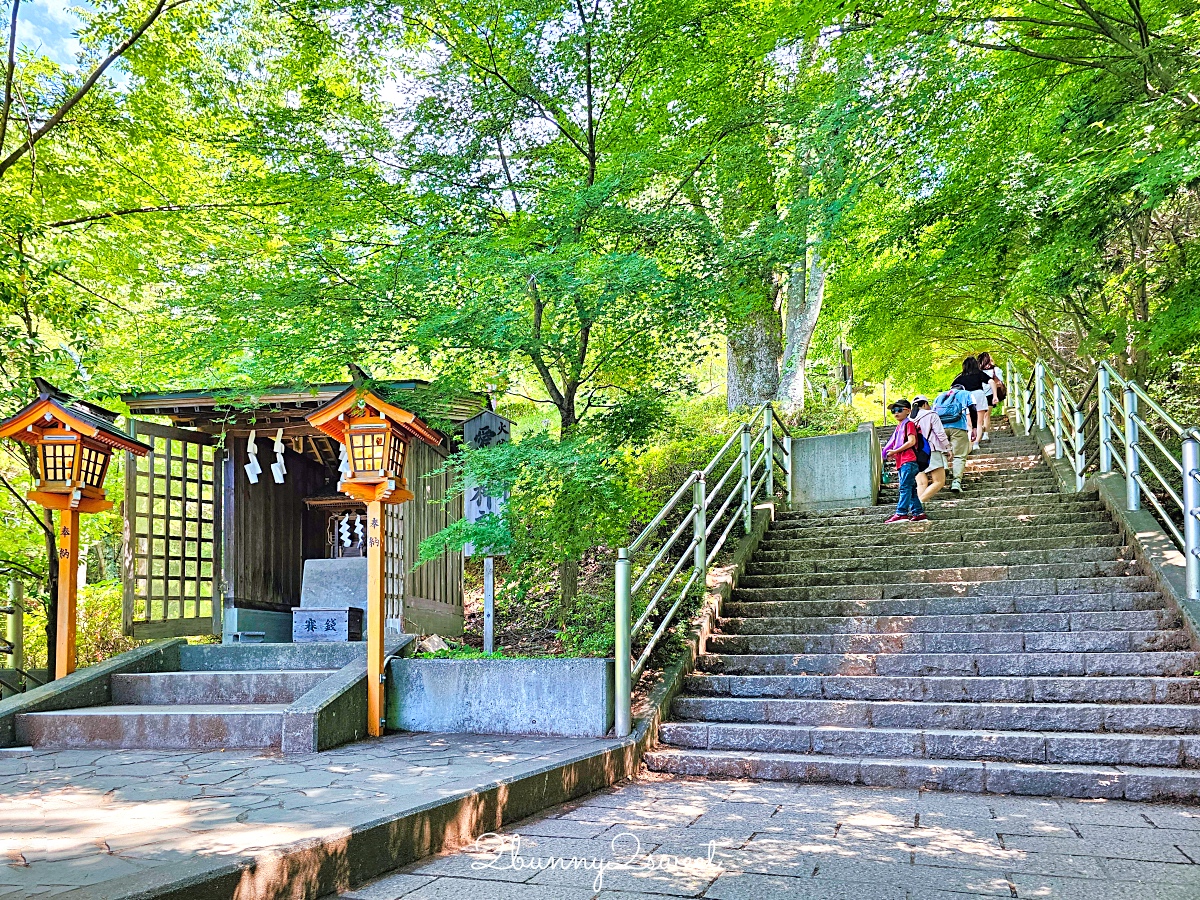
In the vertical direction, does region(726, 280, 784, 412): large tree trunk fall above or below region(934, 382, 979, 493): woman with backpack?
above

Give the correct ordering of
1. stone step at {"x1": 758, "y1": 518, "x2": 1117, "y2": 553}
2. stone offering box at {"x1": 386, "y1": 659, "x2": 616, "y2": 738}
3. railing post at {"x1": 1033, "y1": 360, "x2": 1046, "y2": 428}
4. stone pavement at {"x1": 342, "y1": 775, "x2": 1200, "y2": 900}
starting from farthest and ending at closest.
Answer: railing post at {"x1": 1033, "y1": 360, "x2": 1046, "y2": 428} < stone step at {"x1": 758, "y1": 518, "x2": 1117, "y2": 553} < stone offering box at {"x1": 386, "y1": 659, "x2": 616, "y2": 738} < stone pavement at {"x1": 342, "y1": 775, "x2": 1200, "y2": 900}

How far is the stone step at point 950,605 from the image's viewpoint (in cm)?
695

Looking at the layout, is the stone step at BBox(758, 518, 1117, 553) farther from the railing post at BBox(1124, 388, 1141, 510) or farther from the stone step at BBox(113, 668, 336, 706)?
the stone step at BBox(113, 668, 336, 706)

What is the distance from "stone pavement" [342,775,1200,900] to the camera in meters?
3.43

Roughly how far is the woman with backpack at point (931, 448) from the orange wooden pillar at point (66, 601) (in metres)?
9.10

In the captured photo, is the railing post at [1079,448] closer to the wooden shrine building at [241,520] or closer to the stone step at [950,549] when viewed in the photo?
the stone step at [950,549]

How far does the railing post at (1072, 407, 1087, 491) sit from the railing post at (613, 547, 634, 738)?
6373mm

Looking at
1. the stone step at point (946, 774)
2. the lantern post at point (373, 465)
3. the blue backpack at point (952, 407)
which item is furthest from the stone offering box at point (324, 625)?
the blue backpack at point (952, 407)

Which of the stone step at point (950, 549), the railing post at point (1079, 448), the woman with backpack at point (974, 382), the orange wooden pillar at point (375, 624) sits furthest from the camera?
the woman with backpack at point (974, 382)

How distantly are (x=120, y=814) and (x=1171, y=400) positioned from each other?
1650cm

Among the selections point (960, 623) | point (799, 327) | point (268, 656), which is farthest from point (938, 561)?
point (799, 327)

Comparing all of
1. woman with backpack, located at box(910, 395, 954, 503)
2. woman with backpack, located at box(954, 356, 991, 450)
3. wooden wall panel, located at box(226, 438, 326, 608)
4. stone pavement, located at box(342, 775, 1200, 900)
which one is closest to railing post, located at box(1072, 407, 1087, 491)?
woman with backpack, located at box(910, 395, 954, 503)

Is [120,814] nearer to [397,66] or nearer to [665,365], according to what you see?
[665,365]

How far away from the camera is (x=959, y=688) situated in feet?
20.4
